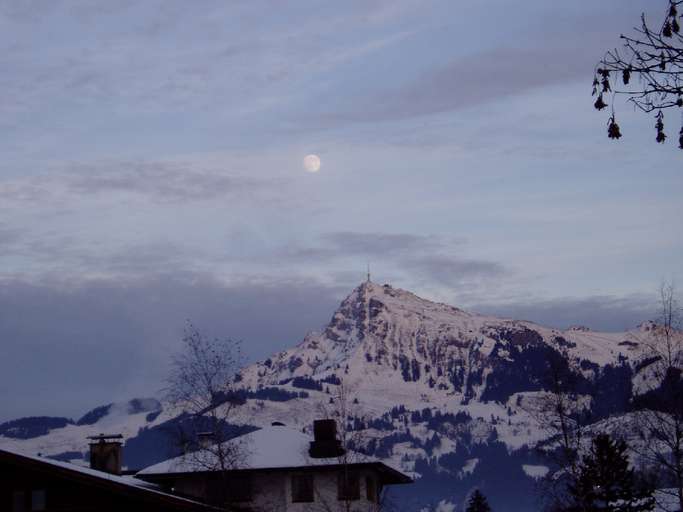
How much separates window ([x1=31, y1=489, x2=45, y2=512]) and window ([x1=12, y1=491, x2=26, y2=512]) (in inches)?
12.6

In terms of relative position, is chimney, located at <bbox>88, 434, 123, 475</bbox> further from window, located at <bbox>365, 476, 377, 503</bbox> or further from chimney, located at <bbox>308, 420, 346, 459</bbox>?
window, located at <bbox>365, 476, 377, 503</bbox>

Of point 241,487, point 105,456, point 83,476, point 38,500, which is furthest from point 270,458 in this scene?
point 83,476

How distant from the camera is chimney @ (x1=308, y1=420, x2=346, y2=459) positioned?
69.7 metres

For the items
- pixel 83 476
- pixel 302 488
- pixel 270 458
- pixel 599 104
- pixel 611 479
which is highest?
pixel 599 104

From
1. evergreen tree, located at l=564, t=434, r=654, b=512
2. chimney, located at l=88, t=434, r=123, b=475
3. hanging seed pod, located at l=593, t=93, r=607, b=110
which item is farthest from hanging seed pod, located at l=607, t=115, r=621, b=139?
evergreen tree, located at l=564, t=434, r=654, b=512

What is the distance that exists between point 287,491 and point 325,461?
2732mm

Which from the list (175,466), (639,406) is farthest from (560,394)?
(175,466)

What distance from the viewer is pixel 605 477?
7119 centimetres

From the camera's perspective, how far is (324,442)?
7019cm

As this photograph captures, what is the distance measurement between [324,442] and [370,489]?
3.94 meters

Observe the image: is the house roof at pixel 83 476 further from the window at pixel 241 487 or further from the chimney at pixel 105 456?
the window at pixel 241 487

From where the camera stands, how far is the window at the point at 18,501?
141 feet

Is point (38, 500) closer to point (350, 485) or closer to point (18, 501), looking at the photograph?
point (18, 501)

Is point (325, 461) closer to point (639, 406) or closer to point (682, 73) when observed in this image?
point (639, 406)
